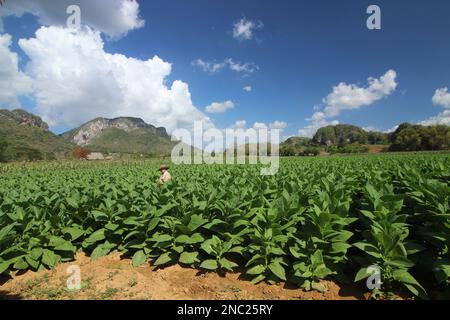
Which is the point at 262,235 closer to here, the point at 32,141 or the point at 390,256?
the point at 390,256

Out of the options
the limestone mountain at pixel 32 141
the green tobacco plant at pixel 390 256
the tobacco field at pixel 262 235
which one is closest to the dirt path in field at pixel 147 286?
the tobacco field at pixel 262 235

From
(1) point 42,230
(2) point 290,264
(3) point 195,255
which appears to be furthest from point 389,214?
(1) point 42,230

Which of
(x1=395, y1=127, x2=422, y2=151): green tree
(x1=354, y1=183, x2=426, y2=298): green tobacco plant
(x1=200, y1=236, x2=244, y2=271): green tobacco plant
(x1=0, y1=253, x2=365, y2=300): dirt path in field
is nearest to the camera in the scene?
(x1=354, y1=183, x2=426, y2=298): green tobacco plant

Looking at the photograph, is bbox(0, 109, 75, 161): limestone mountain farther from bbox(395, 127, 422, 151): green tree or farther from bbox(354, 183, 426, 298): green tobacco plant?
bbox(395, 127, 422, 151): green tree

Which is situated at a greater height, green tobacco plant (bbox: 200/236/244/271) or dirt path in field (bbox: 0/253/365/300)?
green tobacco plant (bbox: 200/236/244/271)

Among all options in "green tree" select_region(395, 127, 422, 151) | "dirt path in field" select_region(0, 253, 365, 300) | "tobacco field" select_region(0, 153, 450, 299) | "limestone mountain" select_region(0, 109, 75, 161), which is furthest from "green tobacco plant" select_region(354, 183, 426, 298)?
"green tree" select_region(395, 127, 422, 151)

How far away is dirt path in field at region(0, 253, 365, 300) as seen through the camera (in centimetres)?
393

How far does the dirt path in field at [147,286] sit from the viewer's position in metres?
3.93

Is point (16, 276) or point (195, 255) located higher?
Answer: point (195, 255)

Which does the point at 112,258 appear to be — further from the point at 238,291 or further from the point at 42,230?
the point at 238,291

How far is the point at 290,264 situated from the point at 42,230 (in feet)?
14.2

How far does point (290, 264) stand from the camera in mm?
4340

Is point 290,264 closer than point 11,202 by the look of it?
Yes
